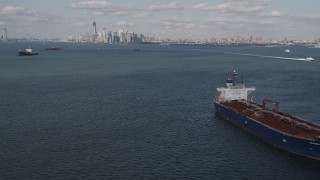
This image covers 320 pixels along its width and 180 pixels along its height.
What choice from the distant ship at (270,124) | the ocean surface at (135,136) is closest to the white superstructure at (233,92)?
the distant ship at (270,124)

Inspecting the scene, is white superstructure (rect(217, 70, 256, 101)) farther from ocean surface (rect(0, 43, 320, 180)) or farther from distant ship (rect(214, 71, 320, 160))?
ocean surface (rect(0, 43, 320, 180))

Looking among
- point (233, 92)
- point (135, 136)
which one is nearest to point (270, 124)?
point (233, 92)

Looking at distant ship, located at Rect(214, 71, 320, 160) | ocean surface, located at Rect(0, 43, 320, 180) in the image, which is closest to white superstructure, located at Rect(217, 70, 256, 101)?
distant ship, located at Rect(214, 71, 320, 160)

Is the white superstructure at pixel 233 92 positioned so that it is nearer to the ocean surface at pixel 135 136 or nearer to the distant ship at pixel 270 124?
the distant ship at pixel 270 124

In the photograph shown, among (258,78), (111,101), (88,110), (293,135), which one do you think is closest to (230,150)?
(293,135)

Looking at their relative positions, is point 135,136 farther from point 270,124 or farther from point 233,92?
point 233,92

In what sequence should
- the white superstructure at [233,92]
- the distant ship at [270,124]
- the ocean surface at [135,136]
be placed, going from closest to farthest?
the ocean surface at [135,136], the distant ship at [270,124], the white superstructure at [233,92]

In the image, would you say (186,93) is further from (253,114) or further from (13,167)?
(13,167)

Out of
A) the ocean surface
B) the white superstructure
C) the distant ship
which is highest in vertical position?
the white superstructure
